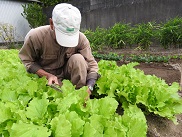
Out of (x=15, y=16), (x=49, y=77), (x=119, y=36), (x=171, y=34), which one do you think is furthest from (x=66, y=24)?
(x=15, y=16)

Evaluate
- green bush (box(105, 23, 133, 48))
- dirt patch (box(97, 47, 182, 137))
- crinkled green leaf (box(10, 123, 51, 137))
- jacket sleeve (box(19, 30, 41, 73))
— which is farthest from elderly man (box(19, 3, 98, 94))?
green bush (box(105, 23, 133, 48))

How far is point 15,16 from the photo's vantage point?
49.6ft

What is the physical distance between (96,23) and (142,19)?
281cm

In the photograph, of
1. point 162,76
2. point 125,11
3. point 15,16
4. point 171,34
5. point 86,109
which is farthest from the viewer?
point 15,16

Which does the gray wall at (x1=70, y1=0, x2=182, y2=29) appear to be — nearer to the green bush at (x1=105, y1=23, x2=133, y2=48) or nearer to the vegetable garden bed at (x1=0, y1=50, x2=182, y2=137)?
the green bush at (x1=105, y1=23, x2=133, y2=48)

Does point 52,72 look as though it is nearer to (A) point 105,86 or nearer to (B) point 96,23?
(A) point 105,86

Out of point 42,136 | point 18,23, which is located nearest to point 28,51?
point 42,136

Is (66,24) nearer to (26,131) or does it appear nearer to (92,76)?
(92,76)

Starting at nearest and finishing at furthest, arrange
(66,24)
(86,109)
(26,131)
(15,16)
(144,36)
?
1. (26,131)
2. (86,109)
3. (66,24)
4. (144,36)
5. (15,16)

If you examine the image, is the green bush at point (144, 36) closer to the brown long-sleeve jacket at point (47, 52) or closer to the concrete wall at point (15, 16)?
the brown long-sleeve jacket at point (47, 52)

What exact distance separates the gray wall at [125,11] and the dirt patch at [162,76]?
1.46 metres

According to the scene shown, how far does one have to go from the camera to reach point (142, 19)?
8.62 metres

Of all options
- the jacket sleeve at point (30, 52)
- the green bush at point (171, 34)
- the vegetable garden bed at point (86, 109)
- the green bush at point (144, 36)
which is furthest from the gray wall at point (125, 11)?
the jacket sleeve at point (30, 52)

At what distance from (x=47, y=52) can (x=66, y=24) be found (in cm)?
62
